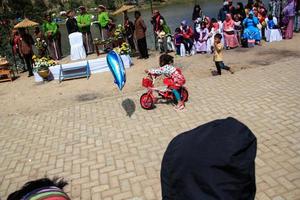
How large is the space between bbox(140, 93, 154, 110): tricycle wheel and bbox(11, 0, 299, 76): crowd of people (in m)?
5.72

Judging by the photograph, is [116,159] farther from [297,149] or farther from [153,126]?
[297,149]

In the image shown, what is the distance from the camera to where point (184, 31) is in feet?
44.3

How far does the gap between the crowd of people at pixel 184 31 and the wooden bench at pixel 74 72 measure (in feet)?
6.18

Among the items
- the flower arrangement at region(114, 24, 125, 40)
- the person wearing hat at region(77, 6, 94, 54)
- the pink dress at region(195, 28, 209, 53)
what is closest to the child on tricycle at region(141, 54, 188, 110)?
the pink dress at region(195, 28, 209, 53)

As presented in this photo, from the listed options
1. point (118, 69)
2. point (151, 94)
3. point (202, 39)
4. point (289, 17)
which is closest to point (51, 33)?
point (202, 39)

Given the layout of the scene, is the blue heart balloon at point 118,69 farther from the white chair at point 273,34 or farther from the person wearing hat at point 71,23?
the white chair at point 273,34

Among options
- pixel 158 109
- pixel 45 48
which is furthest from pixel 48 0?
pixel 158 109

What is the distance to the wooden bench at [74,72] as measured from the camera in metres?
12.0

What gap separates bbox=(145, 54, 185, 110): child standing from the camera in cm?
762

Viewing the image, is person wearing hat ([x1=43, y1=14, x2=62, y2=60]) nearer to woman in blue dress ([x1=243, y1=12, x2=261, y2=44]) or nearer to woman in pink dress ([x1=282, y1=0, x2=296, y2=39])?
woman in blue dress ([x1=243, y1=12, x2=261, y2=44])

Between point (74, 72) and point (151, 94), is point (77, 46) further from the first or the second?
point (151, 94)

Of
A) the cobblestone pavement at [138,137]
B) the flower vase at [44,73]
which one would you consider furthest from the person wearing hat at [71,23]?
the cobblestone pavement at [138,137]

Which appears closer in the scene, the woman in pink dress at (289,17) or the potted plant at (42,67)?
the potted plant at (42,67)

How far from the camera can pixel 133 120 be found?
7559 mm
